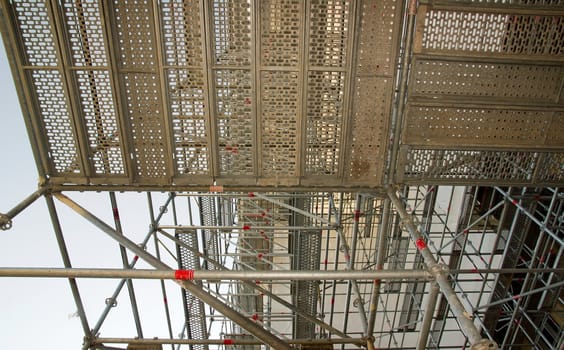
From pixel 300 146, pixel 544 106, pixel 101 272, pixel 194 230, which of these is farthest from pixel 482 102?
pixel 194 230

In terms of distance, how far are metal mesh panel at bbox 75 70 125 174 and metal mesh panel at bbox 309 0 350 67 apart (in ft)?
7.21

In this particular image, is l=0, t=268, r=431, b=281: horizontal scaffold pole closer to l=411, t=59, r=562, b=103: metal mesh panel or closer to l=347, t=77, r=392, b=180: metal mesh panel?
l=347, t=77, r=392, b=180: metal mesh panel

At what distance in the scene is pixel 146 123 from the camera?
4.20 m

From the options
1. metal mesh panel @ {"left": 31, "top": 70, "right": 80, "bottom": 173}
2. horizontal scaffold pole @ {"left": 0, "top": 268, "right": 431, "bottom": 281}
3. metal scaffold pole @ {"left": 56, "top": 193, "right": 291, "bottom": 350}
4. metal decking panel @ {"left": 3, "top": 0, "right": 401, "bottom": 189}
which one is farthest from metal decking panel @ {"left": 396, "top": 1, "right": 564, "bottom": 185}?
metal mesh panel @ {"left": 31, "top": 70, "right": 80, "bottom": 173}

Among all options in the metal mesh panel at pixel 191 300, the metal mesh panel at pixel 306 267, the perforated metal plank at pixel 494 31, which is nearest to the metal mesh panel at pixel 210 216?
the metal mesh panel at pixel 191 300

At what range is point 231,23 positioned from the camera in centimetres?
385

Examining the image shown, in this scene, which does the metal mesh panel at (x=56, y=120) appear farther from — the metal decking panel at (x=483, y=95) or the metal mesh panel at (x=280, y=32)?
the metal decking panel at (x=483, y=95)

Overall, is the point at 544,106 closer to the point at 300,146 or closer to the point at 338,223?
the point at 300,146

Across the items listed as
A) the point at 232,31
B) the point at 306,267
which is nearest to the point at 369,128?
the point at 232,31

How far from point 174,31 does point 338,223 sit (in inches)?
202

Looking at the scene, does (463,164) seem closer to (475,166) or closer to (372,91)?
(475,166)

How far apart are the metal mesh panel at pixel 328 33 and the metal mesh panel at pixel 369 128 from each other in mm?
375

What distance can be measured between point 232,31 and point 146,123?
1379 mm

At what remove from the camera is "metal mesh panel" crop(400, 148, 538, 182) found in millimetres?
4438
